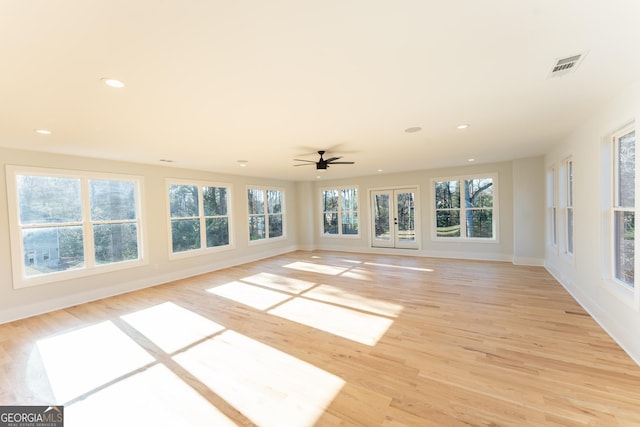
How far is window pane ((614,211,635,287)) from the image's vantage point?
2643 millimetres

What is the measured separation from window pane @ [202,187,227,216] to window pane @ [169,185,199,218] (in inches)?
9.3

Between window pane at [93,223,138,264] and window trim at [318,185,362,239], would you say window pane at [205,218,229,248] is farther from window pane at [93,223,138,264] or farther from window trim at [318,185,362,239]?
window trim at [318,185,362,239]

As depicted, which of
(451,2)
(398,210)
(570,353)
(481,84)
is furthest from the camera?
(398,210)

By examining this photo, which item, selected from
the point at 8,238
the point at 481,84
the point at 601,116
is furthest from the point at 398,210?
the point at 8,238

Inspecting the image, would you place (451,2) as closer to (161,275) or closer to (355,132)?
(355,132)

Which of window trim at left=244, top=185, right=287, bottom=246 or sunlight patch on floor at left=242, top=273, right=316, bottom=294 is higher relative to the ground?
window trim at left=244, top=185, right=287, bottom=246

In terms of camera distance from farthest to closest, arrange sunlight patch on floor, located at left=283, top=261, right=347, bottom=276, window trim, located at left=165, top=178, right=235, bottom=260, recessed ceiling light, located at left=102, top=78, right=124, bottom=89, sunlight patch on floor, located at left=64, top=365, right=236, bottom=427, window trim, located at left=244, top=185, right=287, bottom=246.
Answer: window trim, located at left=244, top=185, right=287, bottom=246
sunlight patch on floor, located at left=283, top=261, right=347, bottom=276
window trim, located at left=165, top=178, right=235, bottom=260
recessed ceiling light, located at left=102, top=78, right=124, bottom=89
sunlight patch on floor, located at left=64, top=365, right=236, bottom=427

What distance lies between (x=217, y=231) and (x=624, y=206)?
722 cm

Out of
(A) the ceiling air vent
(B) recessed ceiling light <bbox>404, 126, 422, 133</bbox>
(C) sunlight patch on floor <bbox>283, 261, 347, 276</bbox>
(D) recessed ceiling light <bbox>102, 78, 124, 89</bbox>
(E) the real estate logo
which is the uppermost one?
(B) recessed ceiling light <bbox>404, 126, 422, 133</bbox>

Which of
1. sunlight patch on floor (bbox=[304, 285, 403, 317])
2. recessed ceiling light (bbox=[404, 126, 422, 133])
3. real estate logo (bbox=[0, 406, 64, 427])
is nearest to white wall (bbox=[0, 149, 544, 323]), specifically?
real estate logo (bbox=[0, 406, 64, 427])

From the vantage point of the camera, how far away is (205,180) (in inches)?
262

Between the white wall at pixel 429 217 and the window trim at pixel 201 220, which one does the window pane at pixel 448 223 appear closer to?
the white wall at pixel 429 217

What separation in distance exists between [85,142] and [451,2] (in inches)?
182

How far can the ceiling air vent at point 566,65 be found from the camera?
1.93 meters
